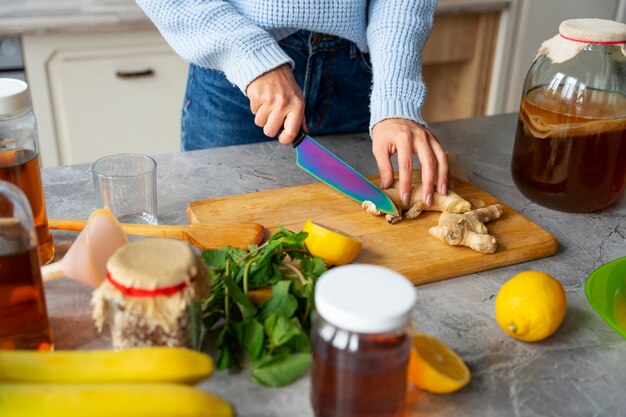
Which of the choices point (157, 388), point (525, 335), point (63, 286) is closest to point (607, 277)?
point (525, 335)

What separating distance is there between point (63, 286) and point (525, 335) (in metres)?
0.59

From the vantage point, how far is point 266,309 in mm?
771

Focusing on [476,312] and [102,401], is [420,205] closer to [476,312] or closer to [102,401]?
[476,312]

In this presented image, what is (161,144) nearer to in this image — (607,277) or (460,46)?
(460,46)

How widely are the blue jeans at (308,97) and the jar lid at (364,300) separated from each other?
2.58ft

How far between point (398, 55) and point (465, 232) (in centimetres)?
40

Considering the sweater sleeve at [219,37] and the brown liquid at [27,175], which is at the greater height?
the sweater sleeve at [219,37]

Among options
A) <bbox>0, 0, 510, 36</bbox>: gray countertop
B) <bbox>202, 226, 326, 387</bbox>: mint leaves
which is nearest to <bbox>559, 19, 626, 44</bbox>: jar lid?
<bbox>202, 226, 326, 387</bbox>: mint leaves

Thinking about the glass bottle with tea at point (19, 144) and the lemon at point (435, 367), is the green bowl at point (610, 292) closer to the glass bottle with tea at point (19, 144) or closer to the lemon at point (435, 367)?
the lemon at point (435, 367)

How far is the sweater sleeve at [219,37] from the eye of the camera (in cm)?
112

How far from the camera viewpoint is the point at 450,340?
0.81 meters

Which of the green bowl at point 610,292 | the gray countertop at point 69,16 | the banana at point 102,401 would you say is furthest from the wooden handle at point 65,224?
the gray countertop at point 69,16

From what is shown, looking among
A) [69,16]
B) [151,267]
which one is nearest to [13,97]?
[151,267]

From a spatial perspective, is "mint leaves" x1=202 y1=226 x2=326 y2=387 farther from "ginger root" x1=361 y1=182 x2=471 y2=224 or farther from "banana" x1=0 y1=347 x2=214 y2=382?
"ginger root" x1=361 y1=182 x2=471 y2=224
